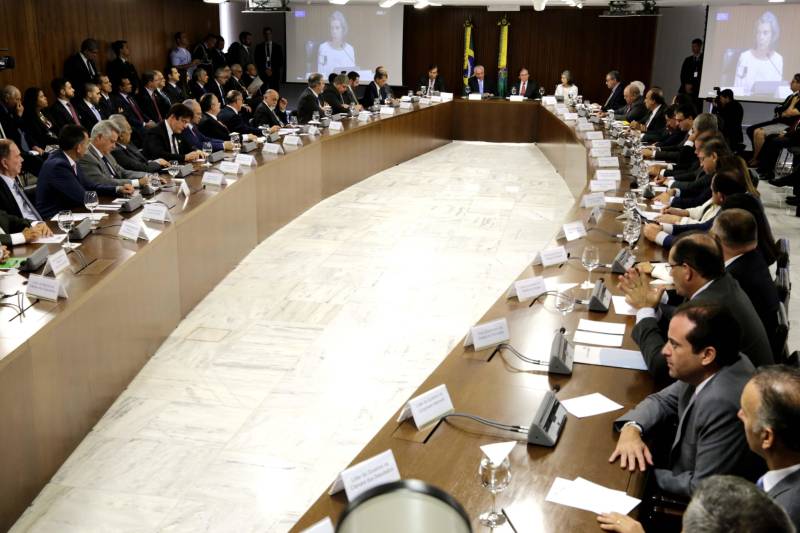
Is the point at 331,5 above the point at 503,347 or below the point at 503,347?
above

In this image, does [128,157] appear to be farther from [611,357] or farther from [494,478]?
[494,478]

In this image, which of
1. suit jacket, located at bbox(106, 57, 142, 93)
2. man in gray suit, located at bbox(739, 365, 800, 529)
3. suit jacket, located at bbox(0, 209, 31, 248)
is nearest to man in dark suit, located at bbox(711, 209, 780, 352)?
man in gray suit, located at bbox(739, 365, 800, 529)

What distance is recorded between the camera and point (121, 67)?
11.0 meters

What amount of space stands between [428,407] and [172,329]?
289 cm

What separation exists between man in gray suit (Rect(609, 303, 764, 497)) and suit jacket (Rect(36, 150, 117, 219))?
395cm

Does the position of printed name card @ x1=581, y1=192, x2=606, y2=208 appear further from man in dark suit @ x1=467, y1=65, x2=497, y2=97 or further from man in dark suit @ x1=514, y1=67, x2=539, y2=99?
man in dark suit @ x1=467, y1=65, x2=497, y2=97

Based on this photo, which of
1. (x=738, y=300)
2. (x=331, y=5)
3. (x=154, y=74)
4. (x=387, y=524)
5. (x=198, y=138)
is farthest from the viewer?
(x=331, y=5)

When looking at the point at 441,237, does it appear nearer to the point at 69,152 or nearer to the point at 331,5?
the point at 69,152

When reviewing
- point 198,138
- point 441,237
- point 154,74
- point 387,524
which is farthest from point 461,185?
point 387,524

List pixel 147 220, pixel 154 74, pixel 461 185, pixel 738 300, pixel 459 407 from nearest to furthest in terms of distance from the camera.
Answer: pixel 459 407, pixel 738 300, pixel 147 220, pixel 461 185, pixel 154 74

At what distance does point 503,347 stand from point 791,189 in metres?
8.02

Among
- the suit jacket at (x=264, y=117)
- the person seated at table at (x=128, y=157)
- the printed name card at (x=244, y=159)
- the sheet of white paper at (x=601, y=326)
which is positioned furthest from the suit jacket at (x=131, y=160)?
the sheet of white paper at (x=601, y=326)

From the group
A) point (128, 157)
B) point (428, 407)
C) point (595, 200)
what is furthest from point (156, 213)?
point (428, 407)

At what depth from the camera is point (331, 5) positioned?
53.1ft
